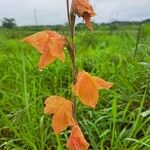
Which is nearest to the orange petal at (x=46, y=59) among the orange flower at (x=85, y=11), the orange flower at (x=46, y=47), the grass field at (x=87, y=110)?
the orange flower at (x=46, y=47)

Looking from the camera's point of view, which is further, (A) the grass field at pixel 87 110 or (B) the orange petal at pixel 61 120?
(A) the grass field at pixel 87 110

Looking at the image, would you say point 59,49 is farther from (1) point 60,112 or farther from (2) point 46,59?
(1) point 60,112

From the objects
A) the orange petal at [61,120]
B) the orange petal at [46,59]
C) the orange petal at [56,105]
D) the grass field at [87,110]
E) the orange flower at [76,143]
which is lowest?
the grass field at [87,110]

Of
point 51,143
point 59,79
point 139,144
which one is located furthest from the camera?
point 59,79

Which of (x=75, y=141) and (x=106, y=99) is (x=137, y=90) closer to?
(x=106, y=99)

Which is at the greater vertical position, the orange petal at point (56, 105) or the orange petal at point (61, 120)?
the orange petal at point (56, 105)

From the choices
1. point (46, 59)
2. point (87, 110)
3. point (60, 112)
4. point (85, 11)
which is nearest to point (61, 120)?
point (60, 112)

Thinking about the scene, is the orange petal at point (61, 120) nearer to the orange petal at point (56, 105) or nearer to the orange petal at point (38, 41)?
the orange petal at point (56, 105)

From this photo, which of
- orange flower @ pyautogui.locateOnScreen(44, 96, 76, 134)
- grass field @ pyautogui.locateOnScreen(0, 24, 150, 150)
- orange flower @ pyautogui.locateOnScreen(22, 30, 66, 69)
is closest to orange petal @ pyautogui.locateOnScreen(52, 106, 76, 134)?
orange flower @ pyautogui.locateOnScreen(44, 96, 76, 134)

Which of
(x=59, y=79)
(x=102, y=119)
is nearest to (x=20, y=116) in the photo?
(x=102, y=119)
